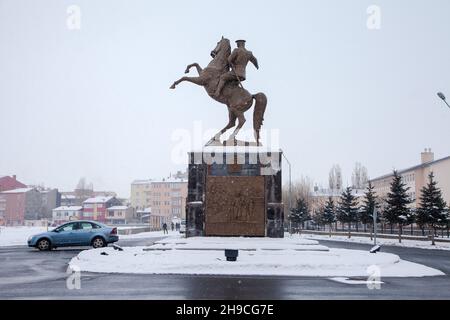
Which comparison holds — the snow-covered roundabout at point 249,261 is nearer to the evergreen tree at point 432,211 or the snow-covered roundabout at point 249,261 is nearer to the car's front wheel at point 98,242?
the car's front wheel at point 98,242

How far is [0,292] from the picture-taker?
9484 mm

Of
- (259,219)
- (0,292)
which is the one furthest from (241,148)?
(0,292)

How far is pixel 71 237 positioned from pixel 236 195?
8.76 metres

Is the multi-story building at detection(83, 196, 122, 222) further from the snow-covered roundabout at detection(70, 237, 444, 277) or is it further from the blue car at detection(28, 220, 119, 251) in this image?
the snow-covered roundabout at detection(70, 237, 444, 277)

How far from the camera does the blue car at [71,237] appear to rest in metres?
21.5

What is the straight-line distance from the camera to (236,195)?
18.0 meters

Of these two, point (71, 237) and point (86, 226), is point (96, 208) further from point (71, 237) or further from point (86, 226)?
point (71, 237)

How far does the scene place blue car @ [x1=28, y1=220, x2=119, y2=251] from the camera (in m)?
21.5

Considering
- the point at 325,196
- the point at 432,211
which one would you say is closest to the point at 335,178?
the point at 325,196

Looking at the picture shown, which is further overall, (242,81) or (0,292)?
(242,81)

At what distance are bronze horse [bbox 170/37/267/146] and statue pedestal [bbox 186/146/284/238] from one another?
1056mm
